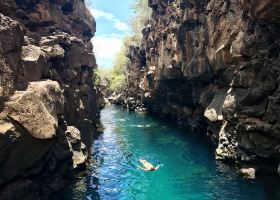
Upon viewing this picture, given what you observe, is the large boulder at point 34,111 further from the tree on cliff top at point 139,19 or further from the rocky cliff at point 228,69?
→ the tree on cliff top at point 139,19

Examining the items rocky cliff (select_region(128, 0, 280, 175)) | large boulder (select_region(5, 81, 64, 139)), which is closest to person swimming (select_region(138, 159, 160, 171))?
rocky cliff (select_region(128, 0, 280, 175))

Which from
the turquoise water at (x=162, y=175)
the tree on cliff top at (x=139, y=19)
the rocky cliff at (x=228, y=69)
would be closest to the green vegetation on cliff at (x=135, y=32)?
the tree on cliff top at (x=139, y=19)

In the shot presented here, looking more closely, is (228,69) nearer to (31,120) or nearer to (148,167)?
(148,167)

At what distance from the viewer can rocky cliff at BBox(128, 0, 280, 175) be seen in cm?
2995

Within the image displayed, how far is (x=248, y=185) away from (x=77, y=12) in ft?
133

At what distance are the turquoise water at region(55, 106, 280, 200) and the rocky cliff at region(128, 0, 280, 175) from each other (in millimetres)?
2622

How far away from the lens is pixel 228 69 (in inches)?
1527

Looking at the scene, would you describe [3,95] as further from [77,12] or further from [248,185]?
[77,12]

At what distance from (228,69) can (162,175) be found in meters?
14.5

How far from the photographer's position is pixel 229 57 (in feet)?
124

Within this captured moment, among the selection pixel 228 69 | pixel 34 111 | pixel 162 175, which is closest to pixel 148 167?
pixel 162 175

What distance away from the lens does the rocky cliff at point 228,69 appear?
30.0 m

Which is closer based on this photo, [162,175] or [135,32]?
[162,175]

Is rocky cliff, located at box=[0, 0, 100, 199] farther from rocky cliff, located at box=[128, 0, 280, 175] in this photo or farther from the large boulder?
rocky cliff, located at box=[128, 0, 280, 175]
